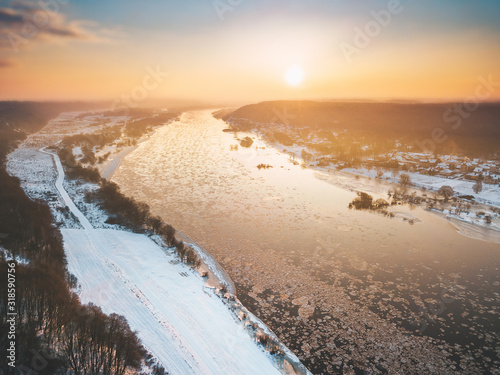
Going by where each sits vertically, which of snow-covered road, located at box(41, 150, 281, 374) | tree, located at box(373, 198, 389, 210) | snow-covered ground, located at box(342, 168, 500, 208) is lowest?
snow-covered road, located at box(41, 150, 281, 374)

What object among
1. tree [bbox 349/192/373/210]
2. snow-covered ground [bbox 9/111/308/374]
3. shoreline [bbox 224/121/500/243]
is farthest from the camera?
tree [bbox 349/192/373/210]

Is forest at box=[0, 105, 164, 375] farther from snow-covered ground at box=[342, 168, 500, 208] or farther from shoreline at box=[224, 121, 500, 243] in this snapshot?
snow-covered ground at box=[342, 168, 500, 208]

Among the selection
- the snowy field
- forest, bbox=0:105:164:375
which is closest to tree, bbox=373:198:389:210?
the snowy field

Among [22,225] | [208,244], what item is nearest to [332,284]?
[208,244]

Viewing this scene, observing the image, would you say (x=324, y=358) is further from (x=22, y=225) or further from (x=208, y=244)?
(x=22, y=225)

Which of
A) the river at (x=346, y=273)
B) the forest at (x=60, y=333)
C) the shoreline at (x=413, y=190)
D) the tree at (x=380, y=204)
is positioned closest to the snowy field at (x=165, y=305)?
the forest at (x=60, y=333)

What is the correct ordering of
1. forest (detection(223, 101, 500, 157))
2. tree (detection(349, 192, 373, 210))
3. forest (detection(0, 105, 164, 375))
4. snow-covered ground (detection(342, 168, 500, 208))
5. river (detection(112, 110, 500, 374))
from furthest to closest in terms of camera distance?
forest (detection(223, 101, 500, 157)), snow-covered ground (detection(342, 168, 500, 208)), tree (detection(349, 192, 373, 210)), river (detection(112, 110, 500, 374)), forest (detection(0, 105, 164, 375))

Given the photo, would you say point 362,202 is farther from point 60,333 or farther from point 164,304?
point 60,333
